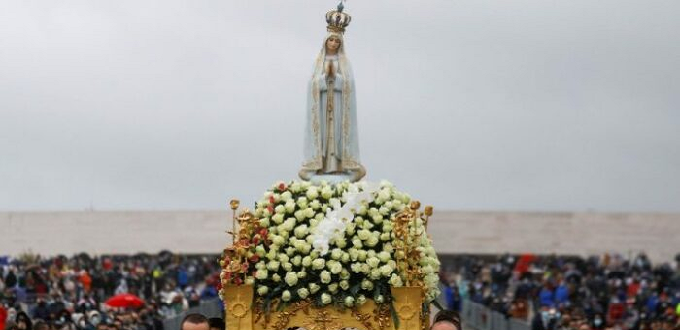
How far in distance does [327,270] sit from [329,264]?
59 millimetres

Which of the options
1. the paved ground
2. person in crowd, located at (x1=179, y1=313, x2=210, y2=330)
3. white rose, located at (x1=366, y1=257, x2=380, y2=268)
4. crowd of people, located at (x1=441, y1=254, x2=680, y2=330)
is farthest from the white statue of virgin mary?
the paved ground

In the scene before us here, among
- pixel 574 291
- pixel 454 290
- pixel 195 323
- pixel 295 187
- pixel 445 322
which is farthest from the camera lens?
pixel 454 290

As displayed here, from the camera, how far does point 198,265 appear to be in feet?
194

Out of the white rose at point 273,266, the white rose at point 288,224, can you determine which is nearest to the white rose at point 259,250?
the white rose at point 273,266

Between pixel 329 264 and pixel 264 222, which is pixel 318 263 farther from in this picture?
pixel 264 222

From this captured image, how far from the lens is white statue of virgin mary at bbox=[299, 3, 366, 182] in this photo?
1806cm

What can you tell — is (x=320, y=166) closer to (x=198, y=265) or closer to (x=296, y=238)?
(x=296, y=238)

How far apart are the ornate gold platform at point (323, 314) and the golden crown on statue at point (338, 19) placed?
325 cm

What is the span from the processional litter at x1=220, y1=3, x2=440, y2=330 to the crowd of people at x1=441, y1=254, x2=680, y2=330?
10.1 meters

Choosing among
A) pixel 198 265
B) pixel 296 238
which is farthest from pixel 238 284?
pixel 198 265

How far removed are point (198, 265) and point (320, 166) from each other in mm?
41390

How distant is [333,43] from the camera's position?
17984 mm

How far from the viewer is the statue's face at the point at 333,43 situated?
1794cm

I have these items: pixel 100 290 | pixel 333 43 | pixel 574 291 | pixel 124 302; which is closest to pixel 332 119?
pixel 333 43
